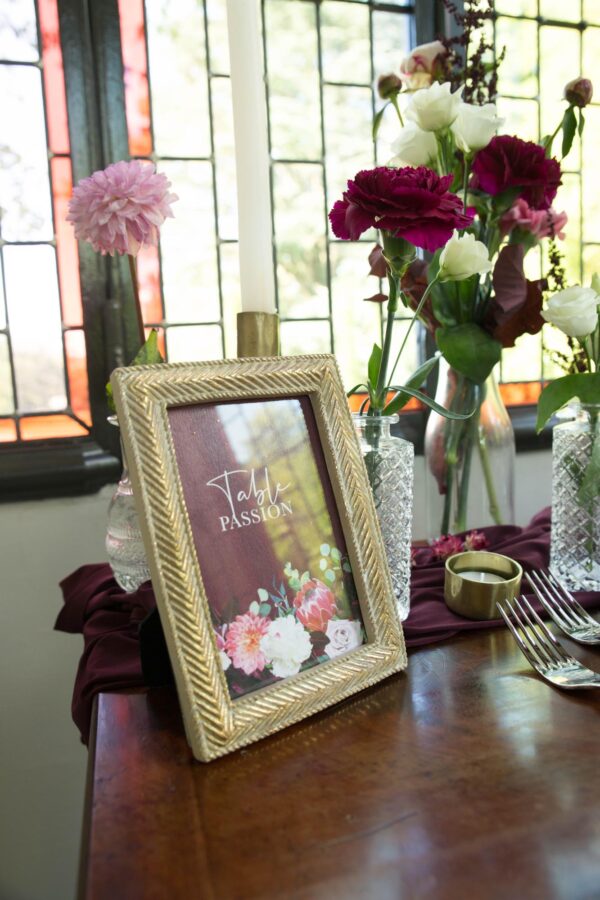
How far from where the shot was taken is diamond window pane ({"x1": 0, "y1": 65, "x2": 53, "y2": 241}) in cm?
119

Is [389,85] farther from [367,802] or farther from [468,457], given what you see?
[367,802]

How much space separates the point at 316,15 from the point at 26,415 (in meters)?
0.99

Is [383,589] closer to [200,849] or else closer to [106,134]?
[200,849]

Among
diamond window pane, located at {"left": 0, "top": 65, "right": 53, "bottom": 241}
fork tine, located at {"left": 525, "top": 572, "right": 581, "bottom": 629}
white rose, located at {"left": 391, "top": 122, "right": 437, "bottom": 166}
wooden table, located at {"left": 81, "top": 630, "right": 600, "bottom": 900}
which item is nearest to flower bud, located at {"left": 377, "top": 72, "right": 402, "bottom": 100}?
white rose, located at {"left": 391, "top": 122, "right": 437, "bottom": 166}

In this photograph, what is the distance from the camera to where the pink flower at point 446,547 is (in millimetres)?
966

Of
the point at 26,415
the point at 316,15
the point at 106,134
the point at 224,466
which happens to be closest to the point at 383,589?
the point at 224,466

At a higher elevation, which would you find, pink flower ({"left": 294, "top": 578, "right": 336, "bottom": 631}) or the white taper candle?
the white taper candle

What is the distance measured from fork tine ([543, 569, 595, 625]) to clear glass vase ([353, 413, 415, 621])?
7.5 inches

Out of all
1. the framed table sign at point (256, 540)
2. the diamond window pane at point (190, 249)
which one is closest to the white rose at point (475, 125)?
the framed table sign at point (256, 540)

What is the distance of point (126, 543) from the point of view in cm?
86

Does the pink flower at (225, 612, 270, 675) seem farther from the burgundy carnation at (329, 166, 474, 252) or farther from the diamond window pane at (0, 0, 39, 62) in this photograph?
the diamond window pane at (0, 0, 39, 62)

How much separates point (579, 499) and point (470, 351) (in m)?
0.24

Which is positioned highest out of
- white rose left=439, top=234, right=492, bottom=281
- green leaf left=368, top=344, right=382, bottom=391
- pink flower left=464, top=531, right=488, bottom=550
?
white rose left=439, top=234, right=492, bottom=281

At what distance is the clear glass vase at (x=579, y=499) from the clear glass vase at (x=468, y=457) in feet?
0.45
